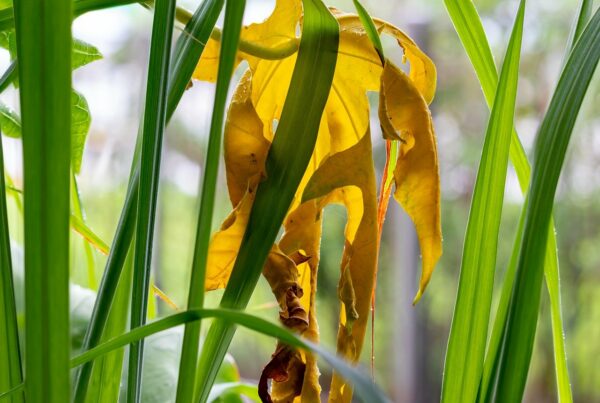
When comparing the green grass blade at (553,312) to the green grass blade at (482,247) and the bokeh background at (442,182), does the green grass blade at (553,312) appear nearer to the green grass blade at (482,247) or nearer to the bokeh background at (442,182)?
the green grass blade at (482,247)

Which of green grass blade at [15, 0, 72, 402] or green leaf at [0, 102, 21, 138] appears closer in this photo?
green grass blade at [15, 0, 72, 402]

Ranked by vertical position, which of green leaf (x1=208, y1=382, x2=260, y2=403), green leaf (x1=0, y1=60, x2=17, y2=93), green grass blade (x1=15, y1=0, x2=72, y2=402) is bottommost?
green leaf (x1=208, y1=382, x2=260, y2=403)

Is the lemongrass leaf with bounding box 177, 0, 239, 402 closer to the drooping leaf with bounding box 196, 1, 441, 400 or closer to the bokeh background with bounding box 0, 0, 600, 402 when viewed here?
the drooping leaf with bounding box 196, 1, 441, 400

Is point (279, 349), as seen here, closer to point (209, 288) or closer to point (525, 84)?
point (209, 288)

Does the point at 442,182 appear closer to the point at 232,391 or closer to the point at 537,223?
the point at 232,391

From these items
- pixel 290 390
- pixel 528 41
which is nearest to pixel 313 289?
pixel 290 390

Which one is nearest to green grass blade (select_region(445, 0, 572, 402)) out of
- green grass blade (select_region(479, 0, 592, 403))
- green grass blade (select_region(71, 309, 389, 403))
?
green grass blade (select_region(479, 0, 592, 403))
